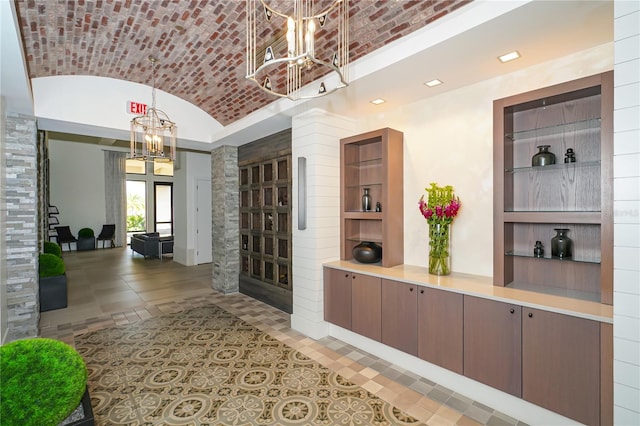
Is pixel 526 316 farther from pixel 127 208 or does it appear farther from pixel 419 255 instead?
pixel 127 208

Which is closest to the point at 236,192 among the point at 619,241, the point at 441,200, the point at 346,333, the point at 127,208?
the point at 346,333

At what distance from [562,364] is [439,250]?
4.24 feet

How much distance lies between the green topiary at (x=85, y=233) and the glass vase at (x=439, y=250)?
12757 millimetres

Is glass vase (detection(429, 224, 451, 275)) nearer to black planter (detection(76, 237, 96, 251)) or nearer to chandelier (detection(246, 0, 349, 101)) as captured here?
chandelier (detection(246, 0, 349, 101))

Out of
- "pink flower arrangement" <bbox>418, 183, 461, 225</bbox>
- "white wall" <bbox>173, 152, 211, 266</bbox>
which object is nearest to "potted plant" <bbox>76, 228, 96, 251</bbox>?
"white wall" <bbox>173, 152, 211, 266</bbox>

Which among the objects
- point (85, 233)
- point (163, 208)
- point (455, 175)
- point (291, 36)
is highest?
point (291, 36)

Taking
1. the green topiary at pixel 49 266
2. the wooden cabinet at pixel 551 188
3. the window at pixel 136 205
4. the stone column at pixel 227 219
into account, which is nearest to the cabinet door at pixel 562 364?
the wooden cabinet at pixel 551 188

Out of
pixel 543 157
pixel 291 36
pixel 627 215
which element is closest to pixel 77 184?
pixel 291 36

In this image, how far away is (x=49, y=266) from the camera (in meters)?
5.00

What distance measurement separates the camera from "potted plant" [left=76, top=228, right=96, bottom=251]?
1115 cm

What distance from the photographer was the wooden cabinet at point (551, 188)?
232 centimetres

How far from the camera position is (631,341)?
1.69 m

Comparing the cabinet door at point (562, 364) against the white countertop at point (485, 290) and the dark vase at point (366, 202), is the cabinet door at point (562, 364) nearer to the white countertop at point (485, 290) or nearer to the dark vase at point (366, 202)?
the white countertop at point (485, 290)

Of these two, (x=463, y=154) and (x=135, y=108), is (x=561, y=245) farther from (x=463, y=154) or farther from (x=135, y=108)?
(x=135, y=108)
